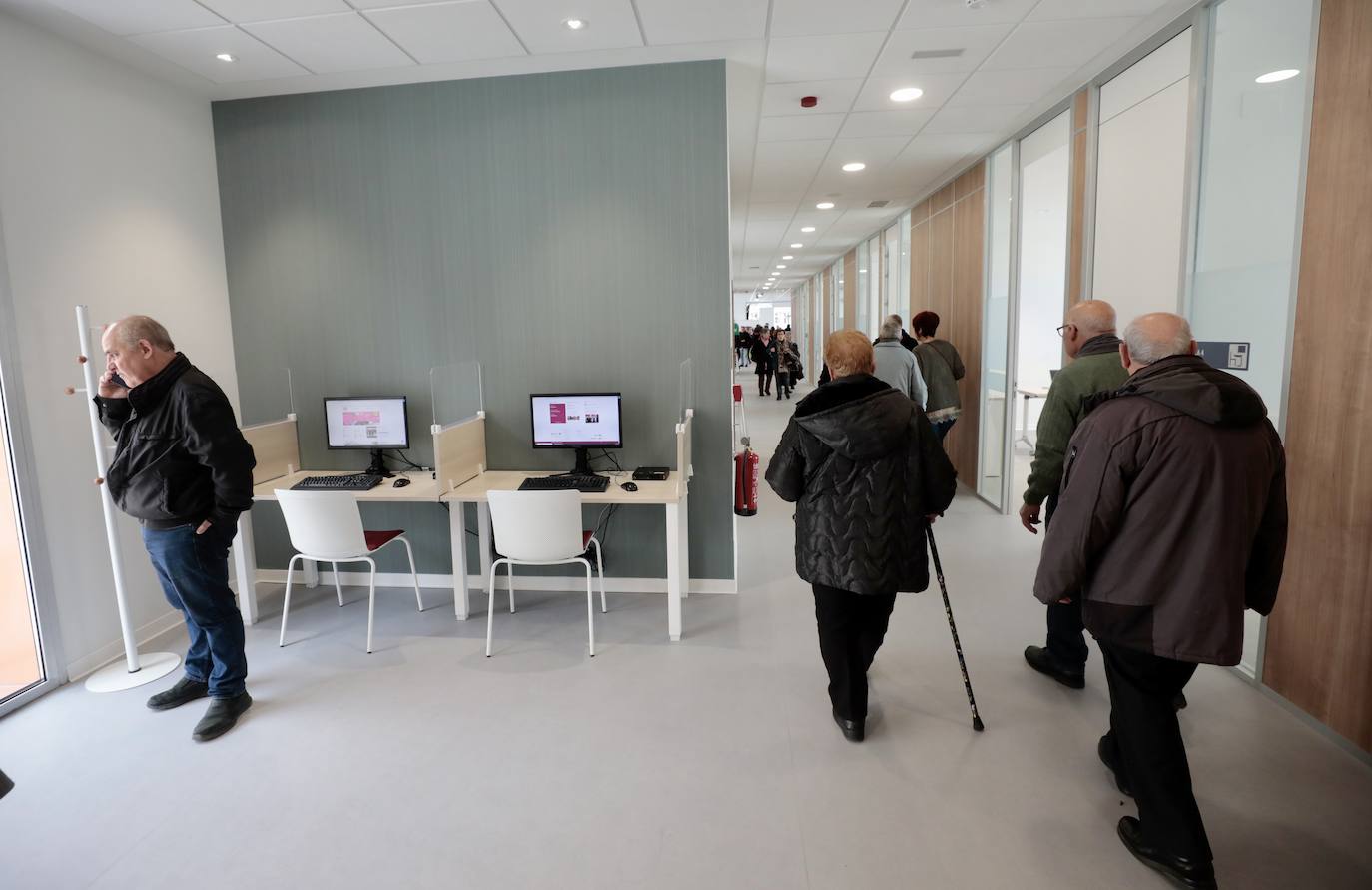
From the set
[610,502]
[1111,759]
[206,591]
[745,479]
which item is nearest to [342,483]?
[206,591]

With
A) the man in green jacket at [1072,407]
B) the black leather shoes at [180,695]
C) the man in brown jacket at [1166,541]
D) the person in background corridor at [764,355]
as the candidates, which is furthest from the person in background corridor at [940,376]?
the person in background corridor at [764,355]

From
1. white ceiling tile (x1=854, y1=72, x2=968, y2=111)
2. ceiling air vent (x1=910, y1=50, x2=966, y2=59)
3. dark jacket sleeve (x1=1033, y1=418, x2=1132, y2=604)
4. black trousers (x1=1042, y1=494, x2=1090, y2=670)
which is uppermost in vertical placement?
white ceiling tile (x1=854, y1=72, x2=968, y2=111)

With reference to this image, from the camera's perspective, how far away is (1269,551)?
6.30ft

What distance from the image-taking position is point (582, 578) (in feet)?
14.4

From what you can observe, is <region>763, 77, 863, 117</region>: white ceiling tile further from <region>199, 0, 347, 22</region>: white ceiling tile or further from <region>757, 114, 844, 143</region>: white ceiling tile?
<region>199, 0, 347, 22</region>: white ceiling tile

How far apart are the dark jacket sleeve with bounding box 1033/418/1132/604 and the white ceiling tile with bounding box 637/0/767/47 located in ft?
7.69

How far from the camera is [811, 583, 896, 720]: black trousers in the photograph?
261cm

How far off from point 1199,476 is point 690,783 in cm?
175

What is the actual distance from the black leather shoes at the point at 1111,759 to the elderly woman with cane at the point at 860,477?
798 mm

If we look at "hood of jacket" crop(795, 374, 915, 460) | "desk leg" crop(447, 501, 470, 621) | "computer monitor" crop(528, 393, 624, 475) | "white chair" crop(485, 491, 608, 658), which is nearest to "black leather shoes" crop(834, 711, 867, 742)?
"hood of jacket" crop(795, 374, 915, 460)

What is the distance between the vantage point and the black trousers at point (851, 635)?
261cm

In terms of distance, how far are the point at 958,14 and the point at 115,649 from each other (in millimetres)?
4900

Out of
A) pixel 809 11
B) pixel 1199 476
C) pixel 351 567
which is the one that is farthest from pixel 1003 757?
pixel 351 567

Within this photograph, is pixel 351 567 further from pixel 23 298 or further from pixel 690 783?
pixel 690 783
